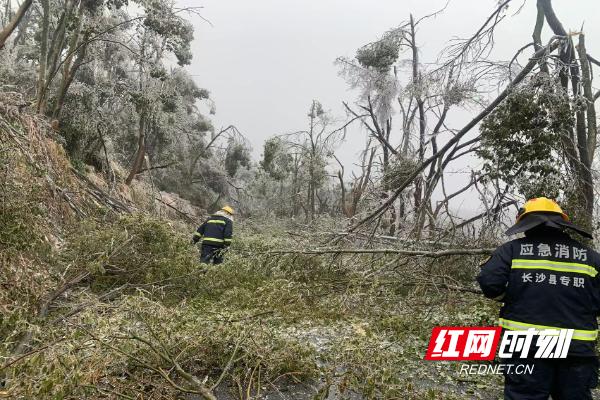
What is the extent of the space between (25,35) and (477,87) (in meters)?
23.2

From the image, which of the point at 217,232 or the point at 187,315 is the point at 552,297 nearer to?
the point at 187,315

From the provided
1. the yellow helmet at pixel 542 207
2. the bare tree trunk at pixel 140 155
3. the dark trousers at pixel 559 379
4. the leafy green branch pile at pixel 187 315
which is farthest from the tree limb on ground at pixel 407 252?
the bare tree trunk at pixel 140 155

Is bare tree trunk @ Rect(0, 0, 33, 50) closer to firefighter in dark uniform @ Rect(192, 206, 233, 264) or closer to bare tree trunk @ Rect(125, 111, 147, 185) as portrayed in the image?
firefighter in dark uniform @ Rect(192, 206, 233, 264)

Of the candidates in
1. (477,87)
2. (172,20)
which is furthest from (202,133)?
(477,87)

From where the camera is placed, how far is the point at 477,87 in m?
6.15

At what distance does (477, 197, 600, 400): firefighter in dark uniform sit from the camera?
93.6 inches

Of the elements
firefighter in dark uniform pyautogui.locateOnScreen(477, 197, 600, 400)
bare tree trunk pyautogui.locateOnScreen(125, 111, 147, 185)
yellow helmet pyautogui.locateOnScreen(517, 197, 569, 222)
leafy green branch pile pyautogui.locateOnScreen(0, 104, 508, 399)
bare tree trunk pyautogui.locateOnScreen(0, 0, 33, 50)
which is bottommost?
leafy green branch pile pyautogui.locateOnScreen(0, 104, 508, 399)

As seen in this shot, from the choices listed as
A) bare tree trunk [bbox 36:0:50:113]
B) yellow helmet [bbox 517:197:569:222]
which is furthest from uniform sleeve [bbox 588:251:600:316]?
bare tree trunk [bbox 36:0:50:113]

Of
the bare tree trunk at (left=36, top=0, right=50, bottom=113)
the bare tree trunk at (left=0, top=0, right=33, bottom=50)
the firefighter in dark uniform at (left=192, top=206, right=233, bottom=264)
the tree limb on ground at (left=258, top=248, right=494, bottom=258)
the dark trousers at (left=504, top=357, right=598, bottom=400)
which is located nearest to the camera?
the dark trousers at (left=504, top=357, right=598, bottom=400)

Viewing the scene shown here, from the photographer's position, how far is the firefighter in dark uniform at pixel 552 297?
93.6 inches

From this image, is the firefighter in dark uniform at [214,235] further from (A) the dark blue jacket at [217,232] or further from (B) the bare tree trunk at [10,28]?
(B) the bare tree trunk at [10,28]

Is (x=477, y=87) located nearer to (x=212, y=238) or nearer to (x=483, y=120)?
(x=483, y=120)

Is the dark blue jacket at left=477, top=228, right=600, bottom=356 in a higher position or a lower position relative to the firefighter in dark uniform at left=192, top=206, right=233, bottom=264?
higher

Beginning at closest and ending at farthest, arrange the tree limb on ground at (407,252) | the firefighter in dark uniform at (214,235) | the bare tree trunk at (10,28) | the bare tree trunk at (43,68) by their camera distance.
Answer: the tree limb on ground at (407,252), the bare tree trunk at (10,28), the firefighter in dark uniform at (214,235), the bare tree trunk at (43,68)
